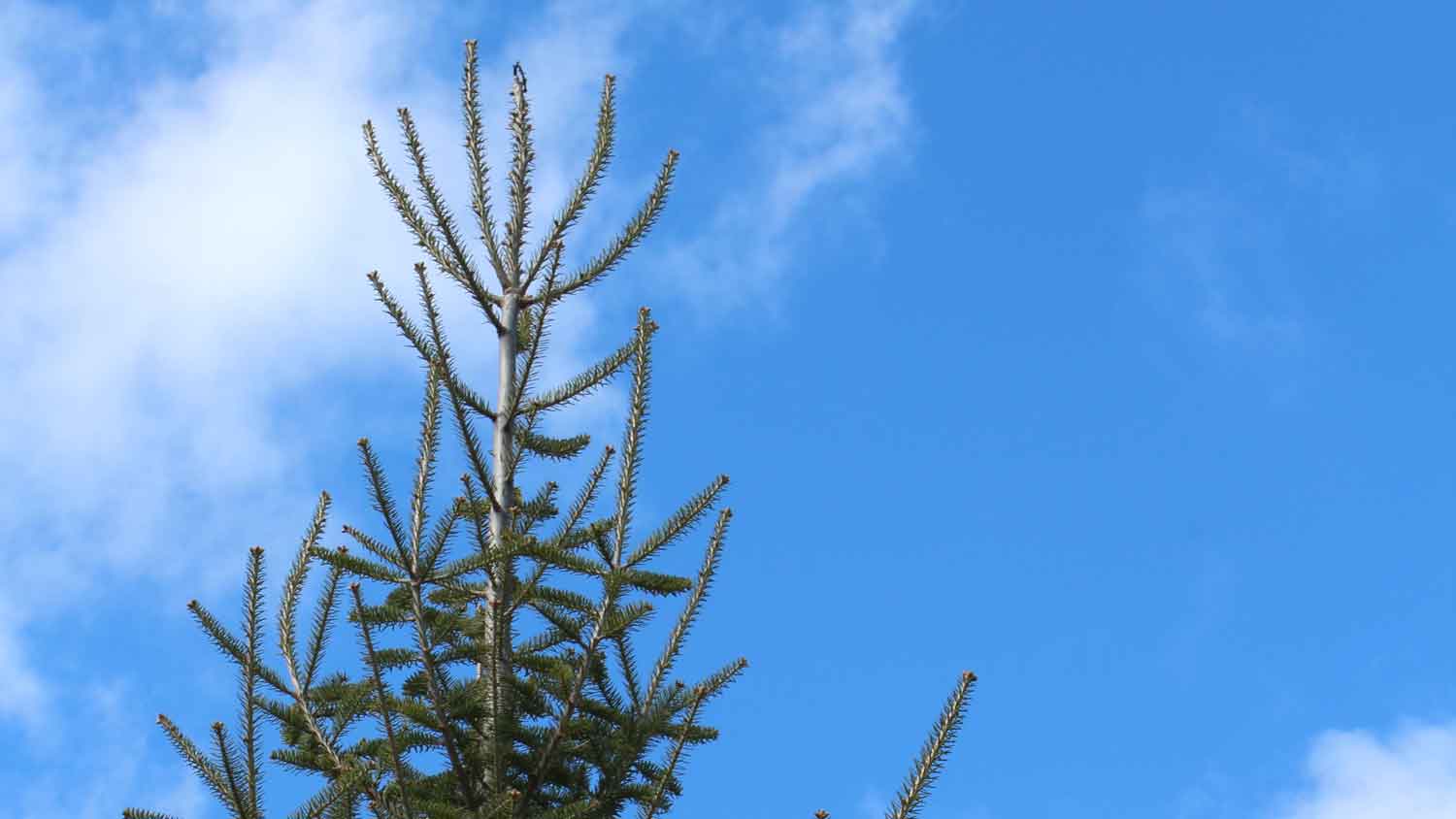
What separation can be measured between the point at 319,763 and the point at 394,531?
1137 mm

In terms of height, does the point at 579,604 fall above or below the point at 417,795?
above

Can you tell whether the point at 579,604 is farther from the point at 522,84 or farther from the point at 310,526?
the point at 522,84

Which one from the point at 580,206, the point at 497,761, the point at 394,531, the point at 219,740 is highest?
the point at 580,206

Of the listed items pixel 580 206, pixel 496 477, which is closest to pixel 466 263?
pixel 580 206

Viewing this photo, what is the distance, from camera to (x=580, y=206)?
6910mm

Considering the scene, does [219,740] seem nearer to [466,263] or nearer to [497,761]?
[497,761]

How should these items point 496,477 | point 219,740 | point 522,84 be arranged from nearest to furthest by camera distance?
point 219,740
point 496,477
point 522,84

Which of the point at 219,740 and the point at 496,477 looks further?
the point at 496,477

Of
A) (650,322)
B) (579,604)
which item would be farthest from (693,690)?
(650,322)

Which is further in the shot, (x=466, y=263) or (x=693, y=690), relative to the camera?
(x=466, y=263)

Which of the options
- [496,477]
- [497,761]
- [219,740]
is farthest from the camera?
[496,477]

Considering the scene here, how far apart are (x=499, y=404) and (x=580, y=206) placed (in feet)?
3.41

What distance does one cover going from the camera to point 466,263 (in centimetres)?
680

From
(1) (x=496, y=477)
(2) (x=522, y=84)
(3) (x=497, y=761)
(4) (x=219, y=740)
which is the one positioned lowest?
(4) (x=219, y=740)
